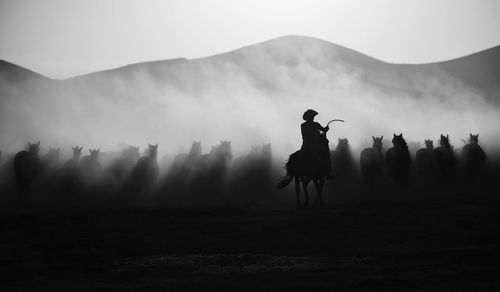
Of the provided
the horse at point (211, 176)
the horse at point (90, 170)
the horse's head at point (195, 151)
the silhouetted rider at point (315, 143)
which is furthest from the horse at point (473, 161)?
the horse at point (90, 170)

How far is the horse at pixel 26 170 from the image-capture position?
1251 inches

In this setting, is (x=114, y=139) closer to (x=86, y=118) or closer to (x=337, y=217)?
(x=86, y=118)

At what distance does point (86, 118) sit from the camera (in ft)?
366

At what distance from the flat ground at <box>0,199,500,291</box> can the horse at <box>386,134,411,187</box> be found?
1402 centimetres

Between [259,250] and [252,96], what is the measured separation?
382ft

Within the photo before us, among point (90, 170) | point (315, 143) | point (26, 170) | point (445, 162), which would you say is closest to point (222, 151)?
point (90, 170)

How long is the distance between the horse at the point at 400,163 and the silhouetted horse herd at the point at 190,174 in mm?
15

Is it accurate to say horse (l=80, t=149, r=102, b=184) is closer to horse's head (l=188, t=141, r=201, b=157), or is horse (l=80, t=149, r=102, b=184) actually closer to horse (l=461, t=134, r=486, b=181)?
horse's head (l=188, t=141, r=201, b=157)

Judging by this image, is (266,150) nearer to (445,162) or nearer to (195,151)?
(195,151)

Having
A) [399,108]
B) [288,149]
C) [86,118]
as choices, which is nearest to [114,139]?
[86,118]

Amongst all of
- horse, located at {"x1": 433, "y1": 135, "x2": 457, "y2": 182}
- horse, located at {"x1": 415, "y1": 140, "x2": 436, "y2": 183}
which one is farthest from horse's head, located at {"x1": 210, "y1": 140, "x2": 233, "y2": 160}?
horse, located at {"x1": 433, "y1": 135, "x2": 457, "y2": 182}

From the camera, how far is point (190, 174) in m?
34.1

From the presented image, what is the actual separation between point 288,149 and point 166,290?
185ft

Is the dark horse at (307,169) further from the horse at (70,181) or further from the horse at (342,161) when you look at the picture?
the horse at (70,181)
